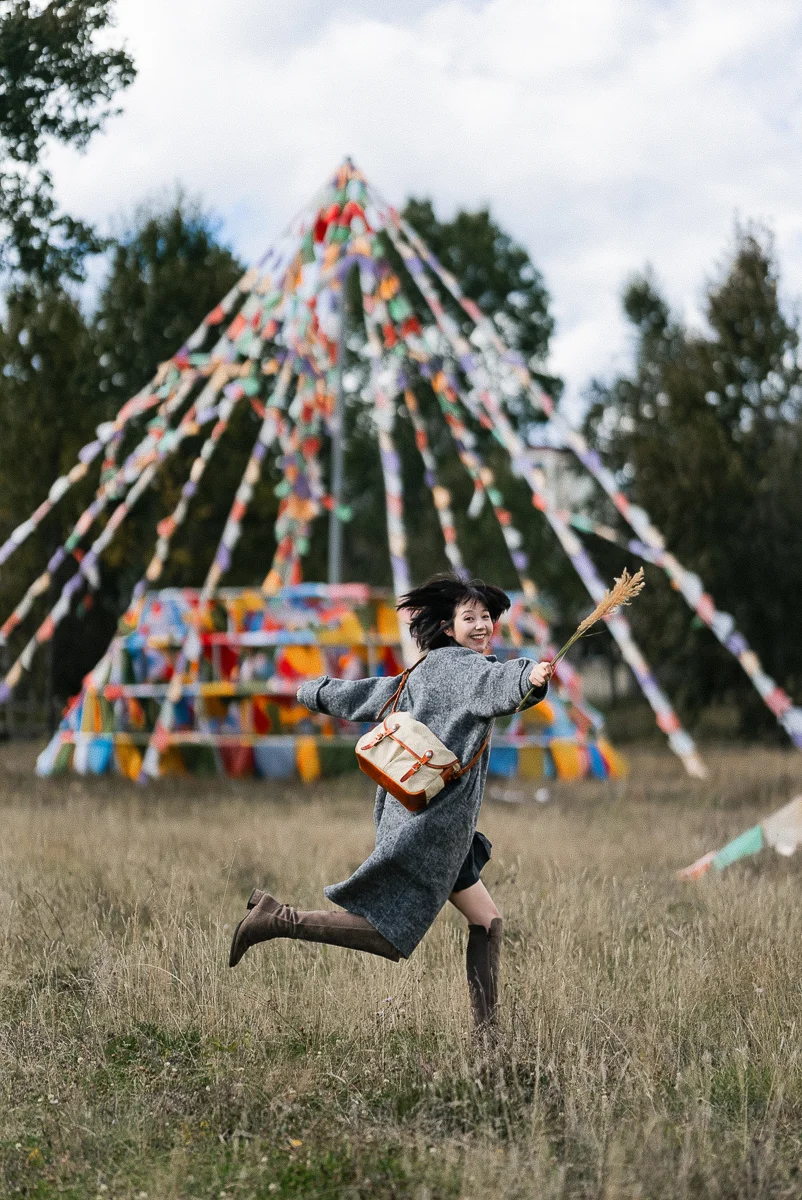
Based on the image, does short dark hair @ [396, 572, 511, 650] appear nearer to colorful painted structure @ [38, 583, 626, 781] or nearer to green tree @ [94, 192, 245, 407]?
colorful painted structure @ [38, 583, 626, 781]

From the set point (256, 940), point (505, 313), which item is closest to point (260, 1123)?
point (256, 940)

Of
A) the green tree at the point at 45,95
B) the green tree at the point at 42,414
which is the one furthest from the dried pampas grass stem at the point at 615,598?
the green tree at the point at 42,414

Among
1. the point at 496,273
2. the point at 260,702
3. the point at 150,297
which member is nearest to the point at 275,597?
the point at 260,702

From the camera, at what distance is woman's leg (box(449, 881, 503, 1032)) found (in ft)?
13.6

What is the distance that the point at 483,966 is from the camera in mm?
4199

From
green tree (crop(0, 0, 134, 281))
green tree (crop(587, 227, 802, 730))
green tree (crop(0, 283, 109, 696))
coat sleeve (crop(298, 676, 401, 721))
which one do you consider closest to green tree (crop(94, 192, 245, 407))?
green tree (crop(0, 283, 109, 696))

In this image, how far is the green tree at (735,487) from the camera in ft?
70.3

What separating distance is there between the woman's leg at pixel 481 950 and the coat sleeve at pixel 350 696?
0.62 metres

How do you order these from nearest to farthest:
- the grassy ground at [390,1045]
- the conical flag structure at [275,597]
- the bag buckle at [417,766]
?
the grassy ground at [390,1045] → the bag buckle at [417,766] → the conical flag structure at [275,597]

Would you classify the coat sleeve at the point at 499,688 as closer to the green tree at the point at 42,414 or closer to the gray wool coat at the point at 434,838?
the gray wool coat at the point at 434,838

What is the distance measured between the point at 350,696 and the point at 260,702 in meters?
9.20

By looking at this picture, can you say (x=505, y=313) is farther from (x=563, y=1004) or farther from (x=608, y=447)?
(x=563, y=1004)

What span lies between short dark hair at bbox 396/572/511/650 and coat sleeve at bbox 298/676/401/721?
185 millimetres

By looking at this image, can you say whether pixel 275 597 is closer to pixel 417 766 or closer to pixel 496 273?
pixel 417 766
